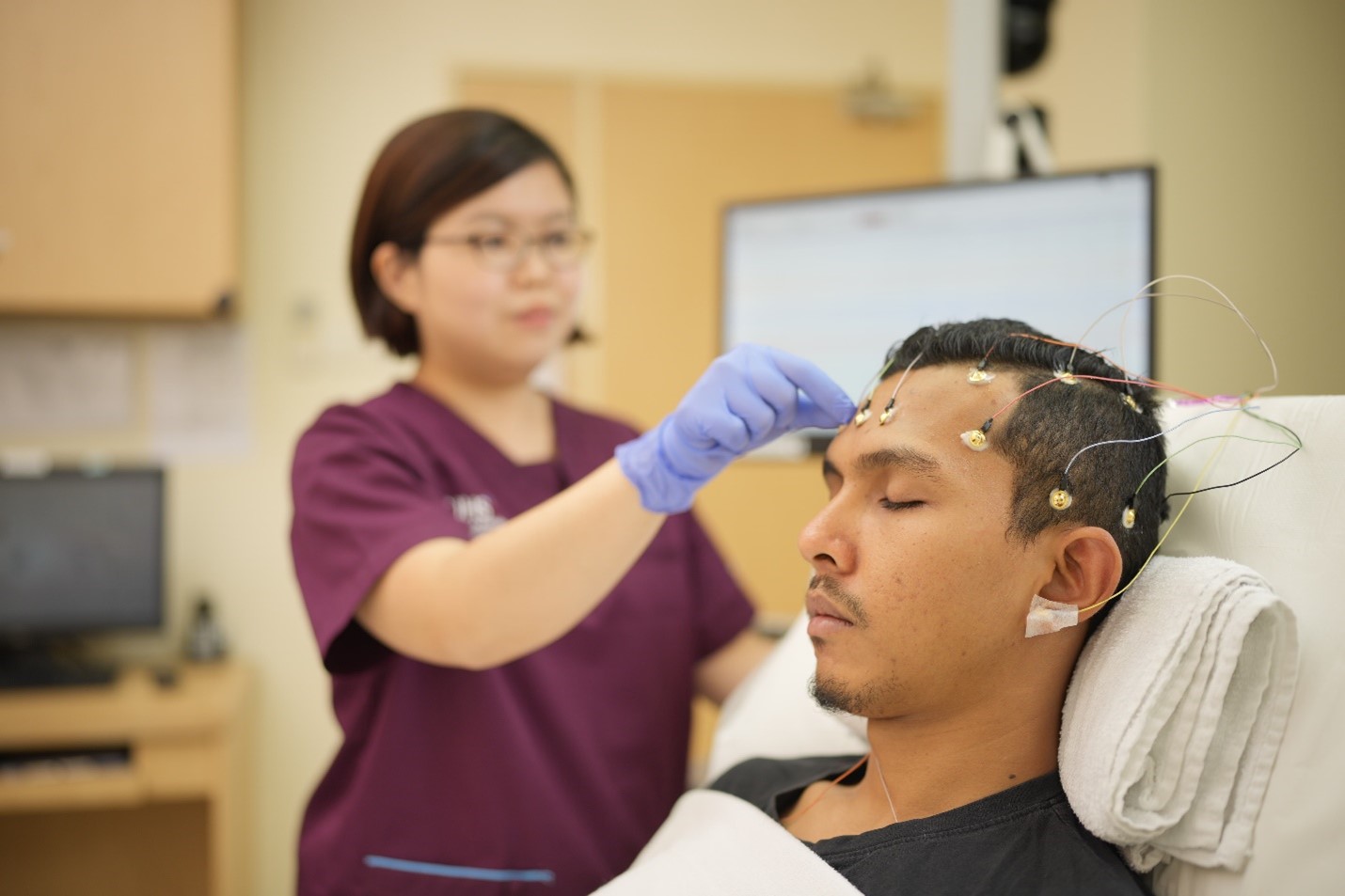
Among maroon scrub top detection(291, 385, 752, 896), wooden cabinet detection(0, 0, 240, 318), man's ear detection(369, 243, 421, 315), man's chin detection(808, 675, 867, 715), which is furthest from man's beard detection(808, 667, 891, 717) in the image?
wooden cabinet detection(0, 0, 240, 318)

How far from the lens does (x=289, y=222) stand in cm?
311

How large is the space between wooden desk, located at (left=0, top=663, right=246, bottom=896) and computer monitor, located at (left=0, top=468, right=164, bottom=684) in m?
0.20

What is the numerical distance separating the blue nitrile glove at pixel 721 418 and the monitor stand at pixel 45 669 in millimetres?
2090

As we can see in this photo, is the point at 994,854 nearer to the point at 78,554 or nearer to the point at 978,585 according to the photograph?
the point at 978,585

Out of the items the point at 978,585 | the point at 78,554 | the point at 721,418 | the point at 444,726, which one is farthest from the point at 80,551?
the point at 978,585

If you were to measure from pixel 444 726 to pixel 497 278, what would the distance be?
1.77 ft

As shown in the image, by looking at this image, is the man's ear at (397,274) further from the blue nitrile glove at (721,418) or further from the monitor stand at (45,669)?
the monitor stand at (45,669)

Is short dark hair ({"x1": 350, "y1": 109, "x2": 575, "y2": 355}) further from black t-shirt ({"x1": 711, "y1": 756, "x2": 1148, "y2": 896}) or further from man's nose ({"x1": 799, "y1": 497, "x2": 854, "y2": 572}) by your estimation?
black t-shirt ({"x1": 711, "y1": 756, "x2": 1148, "y2": 896})

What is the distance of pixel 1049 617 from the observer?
94cm

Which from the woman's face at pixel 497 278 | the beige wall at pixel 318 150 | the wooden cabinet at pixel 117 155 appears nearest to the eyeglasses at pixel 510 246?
the woman's face at pixel 497 278

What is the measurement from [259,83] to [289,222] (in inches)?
15.0

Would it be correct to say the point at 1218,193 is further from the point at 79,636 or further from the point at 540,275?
the point at 79,636

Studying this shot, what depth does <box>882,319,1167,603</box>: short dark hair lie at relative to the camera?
958 mm

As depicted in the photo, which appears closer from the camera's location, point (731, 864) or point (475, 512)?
point (731, 864)
